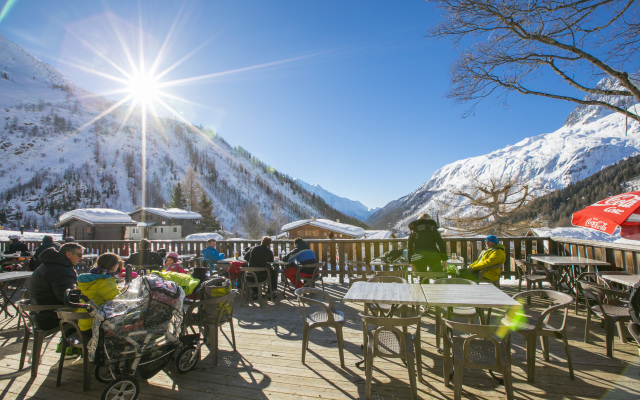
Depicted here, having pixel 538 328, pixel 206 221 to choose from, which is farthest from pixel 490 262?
pixel 206 221

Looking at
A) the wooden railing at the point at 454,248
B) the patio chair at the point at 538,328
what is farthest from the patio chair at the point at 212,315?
the wooden railing at the point at 454,248

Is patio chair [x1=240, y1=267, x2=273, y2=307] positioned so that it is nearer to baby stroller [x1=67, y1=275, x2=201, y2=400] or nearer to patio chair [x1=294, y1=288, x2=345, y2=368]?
patio chair [x1=294, y1=288, x2=345, y2=368]

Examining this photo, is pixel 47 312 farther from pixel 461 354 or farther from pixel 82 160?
pixel 82 160

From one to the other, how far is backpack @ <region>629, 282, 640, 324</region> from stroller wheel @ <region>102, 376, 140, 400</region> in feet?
13.4

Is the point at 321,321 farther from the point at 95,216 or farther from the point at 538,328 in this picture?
the point at 95,216

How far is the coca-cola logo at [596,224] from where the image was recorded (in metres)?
4.72

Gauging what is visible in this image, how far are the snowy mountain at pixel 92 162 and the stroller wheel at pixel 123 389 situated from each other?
3740cm

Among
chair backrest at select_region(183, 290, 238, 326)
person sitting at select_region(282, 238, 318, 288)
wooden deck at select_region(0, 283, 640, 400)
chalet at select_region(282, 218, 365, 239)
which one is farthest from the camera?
chalet at select_region(282, 218, 365, 239)

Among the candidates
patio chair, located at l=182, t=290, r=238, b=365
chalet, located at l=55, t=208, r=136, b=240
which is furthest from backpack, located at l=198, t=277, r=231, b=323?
chalet, located at l=55, t=208, r=136, b=240

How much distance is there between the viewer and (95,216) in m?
22.3

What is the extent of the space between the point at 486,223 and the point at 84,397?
83.8ft

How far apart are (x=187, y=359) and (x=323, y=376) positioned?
4.58 feet

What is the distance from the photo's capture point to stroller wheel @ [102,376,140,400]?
2494 mm

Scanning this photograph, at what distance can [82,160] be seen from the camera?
6988 cm
